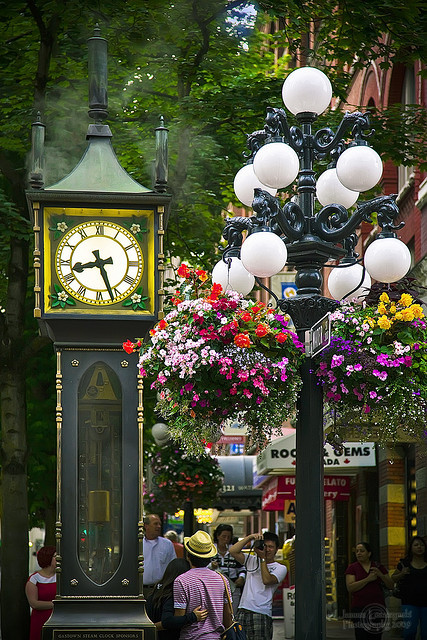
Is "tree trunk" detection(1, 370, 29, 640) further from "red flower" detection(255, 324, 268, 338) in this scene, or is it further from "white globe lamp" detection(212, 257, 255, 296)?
"red flower" detection(255, 324, 268, 338)

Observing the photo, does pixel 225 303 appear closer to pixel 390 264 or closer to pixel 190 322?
pixel 190 322

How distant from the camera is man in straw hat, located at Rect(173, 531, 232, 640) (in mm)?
7781

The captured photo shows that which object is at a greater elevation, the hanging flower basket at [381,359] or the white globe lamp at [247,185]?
the white globe lamp at [247,185]

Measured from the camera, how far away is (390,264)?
24.0 ft

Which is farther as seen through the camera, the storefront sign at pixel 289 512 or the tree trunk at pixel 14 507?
the storefront sign at pixel 289 512

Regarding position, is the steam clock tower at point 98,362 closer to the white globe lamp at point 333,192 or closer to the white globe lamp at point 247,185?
the white globe lamp at point 247,185

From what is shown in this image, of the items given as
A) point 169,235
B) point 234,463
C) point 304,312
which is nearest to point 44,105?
point 169,235

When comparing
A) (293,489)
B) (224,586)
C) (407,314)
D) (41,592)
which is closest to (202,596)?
(224,586)

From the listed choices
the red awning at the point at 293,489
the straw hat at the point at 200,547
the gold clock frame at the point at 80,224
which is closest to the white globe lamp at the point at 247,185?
the gold clock frame at the point at 80,224

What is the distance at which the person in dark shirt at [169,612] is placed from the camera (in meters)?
7.70

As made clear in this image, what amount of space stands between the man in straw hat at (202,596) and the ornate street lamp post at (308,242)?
3.73 ft

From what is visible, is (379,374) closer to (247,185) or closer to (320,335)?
(320,335)

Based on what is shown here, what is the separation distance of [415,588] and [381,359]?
7.12m

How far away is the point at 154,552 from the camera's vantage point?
40.3ft
